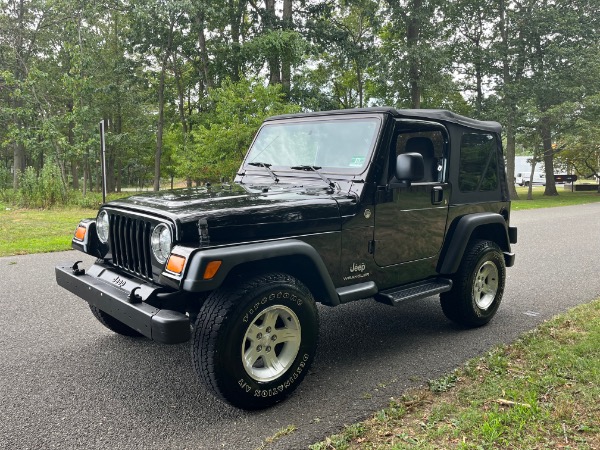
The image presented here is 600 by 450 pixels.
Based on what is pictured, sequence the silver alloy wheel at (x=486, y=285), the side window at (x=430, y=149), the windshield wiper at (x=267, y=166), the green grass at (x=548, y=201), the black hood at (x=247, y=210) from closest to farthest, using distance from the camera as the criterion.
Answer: the black hood at (x=247, y=210), the side window at (x=430, y=149), the windshield wiper at (x=267, y=166), the silver alloy wheel at (x=486, y=285), the green grass at (x=548, y=201)

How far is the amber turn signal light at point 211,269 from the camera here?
8.90 ft

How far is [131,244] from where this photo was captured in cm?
328

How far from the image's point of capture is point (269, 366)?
3.11 metres

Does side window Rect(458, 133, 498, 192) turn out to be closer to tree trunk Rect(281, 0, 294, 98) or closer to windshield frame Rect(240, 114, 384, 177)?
windshield frame Rect(240, 114, 384, 177)

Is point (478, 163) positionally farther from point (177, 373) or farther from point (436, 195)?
point (177, 373)

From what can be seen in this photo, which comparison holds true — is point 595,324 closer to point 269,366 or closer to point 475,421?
point 475,421

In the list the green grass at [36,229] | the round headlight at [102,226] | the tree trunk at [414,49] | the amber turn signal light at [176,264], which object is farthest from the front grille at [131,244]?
the tree trunk at [414,49]

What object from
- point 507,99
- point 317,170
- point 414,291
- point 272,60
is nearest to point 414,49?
point 507,99

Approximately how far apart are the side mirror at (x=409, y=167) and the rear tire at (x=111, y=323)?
258 centimetres

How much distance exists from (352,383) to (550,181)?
3102 centimetres

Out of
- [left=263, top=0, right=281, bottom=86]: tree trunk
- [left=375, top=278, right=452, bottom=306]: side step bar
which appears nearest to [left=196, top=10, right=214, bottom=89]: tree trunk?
[left=263, top=0, right=281, bottom=86]: tree trunk

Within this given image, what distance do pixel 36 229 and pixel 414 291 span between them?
30.9 feet

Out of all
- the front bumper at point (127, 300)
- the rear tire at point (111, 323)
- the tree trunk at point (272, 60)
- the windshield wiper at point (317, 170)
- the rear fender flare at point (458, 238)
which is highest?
the tree trunk at point (272, 60)

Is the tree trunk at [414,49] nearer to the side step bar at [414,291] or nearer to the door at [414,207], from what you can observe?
the door at [414,207]
